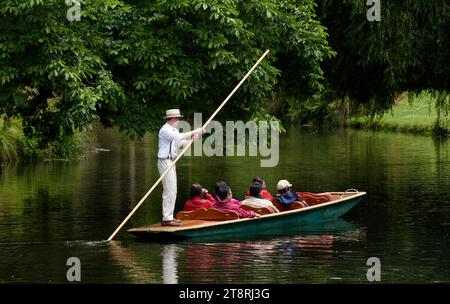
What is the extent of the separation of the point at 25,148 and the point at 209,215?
71.1 feet

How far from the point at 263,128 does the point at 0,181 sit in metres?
11.8

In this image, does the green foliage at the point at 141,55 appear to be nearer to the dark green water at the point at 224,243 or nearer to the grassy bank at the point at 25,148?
the dark green water at the point at 224,243

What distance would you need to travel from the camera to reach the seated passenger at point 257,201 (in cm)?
2111

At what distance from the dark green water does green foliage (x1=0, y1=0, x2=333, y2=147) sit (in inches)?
101

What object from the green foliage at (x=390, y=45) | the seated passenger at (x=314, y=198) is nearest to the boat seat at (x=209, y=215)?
the seated passenger at (x=314, y=198)

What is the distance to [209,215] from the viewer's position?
20.2 m

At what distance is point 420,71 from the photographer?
28.4m

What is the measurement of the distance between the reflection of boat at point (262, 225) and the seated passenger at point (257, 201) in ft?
1.28

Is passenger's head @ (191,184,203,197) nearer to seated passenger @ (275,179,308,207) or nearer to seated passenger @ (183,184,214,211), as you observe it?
seated passenger @ (183,184,214,211)

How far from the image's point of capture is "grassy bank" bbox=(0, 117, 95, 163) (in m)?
39.4

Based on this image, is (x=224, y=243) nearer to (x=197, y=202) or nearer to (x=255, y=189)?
(x=197, y=202)
